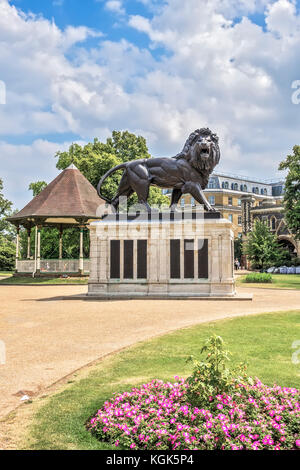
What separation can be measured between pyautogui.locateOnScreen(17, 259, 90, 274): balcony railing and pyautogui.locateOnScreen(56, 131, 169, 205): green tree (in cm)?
933

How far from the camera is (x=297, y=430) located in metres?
4.15

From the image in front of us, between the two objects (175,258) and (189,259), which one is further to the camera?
(175,258)

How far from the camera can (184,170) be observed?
62.6 feet

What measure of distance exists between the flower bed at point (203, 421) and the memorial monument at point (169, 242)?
1346cm

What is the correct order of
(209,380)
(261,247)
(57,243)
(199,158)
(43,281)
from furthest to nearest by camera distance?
(57,243) < (261,247) < (43,281) < (199,158) < (209,380)

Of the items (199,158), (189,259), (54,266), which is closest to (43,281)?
(54,266)

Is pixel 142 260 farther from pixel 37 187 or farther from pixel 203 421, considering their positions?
pixel 37 187

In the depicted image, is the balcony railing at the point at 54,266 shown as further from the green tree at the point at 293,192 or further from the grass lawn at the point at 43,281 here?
the green tree at the point at 293,192

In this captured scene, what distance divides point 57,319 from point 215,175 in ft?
256

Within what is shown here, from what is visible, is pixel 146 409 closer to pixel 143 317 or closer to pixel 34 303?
pixel 143 317

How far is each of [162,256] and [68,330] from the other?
939 cm

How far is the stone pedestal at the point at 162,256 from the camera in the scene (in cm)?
1848

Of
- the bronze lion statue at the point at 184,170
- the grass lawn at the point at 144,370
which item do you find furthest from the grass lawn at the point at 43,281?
the grass lawn at the point at 144,370
